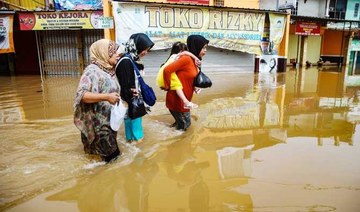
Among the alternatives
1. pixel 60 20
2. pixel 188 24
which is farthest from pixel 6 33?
pixel 188 24

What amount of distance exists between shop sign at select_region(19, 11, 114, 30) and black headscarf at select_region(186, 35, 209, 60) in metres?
8.52

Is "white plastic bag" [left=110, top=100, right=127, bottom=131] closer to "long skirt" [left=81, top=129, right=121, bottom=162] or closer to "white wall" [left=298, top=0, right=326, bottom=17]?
"long skirt" [left=81, top=129, right=121, bottom=162]

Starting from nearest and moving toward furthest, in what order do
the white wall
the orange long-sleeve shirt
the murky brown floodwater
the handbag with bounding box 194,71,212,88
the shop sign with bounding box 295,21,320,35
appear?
1. the murky brown floodwater
2. the orange long-sleeve shirt
3. the handbag with bounding box 194,71,212,88
4. the shop sign with bounding box 295,21,320,35
5. the white wall

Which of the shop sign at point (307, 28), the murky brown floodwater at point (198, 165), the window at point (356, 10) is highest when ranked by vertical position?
the window at point (356, 10)

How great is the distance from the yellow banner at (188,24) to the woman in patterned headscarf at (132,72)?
26.8 feet

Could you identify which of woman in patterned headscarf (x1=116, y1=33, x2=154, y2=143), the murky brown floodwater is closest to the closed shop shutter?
the murky brown floodwater

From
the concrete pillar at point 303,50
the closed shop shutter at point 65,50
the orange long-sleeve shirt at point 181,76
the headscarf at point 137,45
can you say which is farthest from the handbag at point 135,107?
the concrete pillar at point 303,50

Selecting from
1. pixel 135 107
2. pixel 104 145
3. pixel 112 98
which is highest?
pixel 112 98

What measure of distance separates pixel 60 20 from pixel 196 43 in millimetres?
9731

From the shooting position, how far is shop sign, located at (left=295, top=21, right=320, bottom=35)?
65.8 feet

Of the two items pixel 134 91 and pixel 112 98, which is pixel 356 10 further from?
pixel 112 98

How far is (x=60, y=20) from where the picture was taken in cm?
1236

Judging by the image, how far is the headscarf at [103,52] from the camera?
3.20 meters

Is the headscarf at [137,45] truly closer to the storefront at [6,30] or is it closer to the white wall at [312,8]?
the storefront at [6,30]
